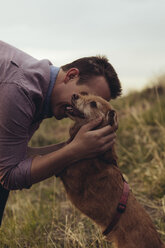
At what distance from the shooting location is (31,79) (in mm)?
2549

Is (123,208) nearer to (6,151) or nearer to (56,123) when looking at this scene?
(6,151)

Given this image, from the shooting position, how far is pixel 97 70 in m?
2.80

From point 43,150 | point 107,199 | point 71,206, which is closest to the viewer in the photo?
point 107,199

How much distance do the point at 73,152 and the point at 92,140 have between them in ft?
0.53

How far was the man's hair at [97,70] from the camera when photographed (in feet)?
9.07

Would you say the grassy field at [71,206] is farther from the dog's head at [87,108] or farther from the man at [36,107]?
the dog's head at [87,108]

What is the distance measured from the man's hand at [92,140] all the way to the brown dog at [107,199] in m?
0.11

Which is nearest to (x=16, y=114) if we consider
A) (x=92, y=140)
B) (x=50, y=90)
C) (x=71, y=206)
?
(x=50, y=90)

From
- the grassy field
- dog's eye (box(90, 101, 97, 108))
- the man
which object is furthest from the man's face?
the grassy field

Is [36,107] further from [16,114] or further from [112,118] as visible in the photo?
[112,118]

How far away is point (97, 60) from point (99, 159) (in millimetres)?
883

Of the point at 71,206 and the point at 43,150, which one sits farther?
the point at 71,206

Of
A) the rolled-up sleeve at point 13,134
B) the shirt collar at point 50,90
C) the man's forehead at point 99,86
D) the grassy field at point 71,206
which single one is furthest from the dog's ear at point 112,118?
the grassy field at point 71,206

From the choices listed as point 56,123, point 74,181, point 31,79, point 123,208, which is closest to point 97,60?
point 31,79
